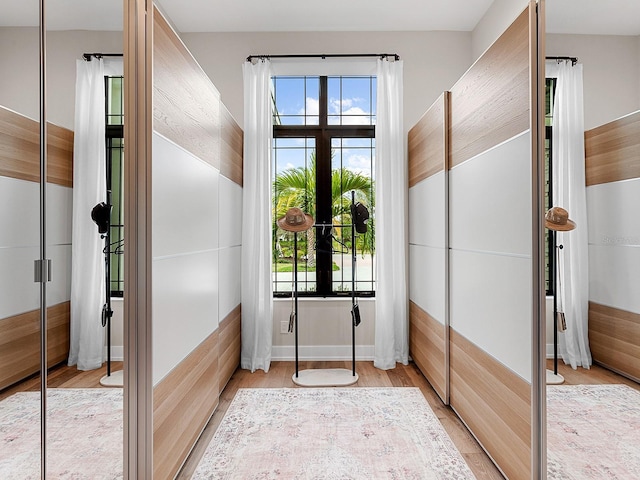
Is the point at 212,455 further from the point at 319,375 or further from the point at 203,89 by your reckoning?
the point at 203,89

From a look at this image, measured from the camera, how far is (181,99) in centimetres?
205

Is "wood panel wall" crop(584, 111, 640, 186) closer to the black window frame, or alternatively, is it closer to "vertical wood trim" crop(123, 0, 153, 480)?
the black window frame

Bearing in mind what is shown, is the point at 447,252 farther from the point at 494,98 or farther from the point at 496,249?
the point at 494,98

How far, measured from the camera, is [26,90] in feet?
3.74

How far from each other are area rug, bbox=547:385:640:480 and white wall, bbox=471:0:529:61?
2.37 m

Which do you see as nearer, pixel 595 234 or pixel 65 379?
pixel 65 379

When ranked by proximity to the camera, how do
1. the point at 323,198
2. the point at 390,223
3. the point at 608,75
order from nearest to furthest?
the point at 608,75 < the point at 390,223 < the point at 323,198

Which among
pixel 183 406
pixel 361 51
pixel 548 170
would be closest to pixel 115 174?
pixel 183 406

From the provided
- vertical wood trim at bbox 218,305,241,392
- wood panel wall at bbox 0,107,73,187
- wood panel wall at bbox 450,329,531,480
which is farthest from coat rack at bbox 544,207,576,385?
vertical wood trim at bbox 218,305,241,392

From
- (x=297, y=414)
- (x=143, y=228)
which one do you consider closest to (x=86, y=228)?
(x=143, y=228)

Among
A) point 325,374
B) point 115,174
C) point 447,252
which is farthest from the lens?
point 325,374

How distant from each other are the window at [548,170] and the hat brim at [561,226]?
0.03 m

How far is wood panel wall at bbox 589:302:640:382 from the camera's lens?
1336mm

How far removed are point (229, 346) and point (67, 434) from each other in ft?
6.14
